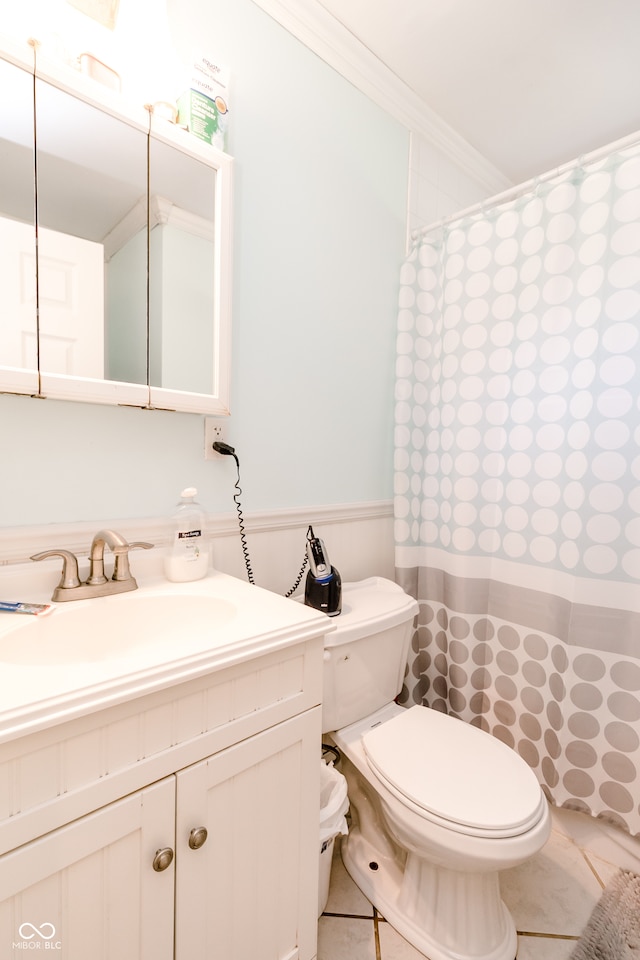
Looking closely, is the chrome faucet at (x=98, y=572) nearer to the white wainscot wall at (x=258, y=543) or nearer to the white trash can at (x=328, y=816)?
the white wainscot wall at (x=258, y=543)

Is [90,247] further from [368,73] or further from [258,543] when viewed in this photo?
[368,73]

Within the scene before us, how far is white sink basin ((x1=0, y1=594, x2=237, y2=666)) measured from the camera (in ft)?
2.52

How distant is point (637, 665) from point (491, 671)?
0.43 m

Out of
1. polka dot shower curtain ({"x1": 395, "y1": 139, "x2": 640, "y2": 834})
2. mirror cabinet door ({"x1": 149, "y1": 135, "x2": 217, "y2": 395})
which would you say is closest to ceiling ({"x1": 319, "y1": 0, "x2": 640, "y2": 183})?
polka dot shower curtain ({"x1": 395, "y1": 139, "x2": 640, "y2": 834})

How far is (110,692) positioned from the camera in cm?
58

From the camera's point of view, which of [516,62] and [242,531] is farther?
[516,62]

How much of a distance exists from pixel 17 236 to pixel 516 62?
63.6 inches

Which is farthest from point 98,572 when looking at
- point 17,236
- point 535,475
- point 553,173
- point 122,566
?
point 553,173

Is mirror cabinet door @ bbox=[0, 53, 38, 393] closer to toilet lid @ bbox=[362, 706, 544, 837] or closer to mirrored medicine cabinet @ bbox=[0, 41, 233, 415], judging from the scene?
mirrored medicine cabinet @ bbox=[0, 41, 233, 415]

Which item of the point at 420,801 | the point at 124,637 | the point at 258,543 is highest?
the point at 258,543

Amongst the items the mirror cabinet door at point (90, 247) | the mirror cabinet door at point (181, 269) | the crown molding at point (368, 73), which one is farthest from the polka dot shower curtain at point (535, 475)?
the mirror cabinet door at point (90, 247)

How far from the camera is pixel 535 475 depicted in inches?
53.9

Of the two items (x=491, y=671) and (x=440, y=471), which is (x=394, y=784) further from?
(x=440, y=471)

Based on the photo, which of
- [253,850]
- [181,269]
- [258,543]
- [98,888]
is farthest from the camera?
[258,543]
